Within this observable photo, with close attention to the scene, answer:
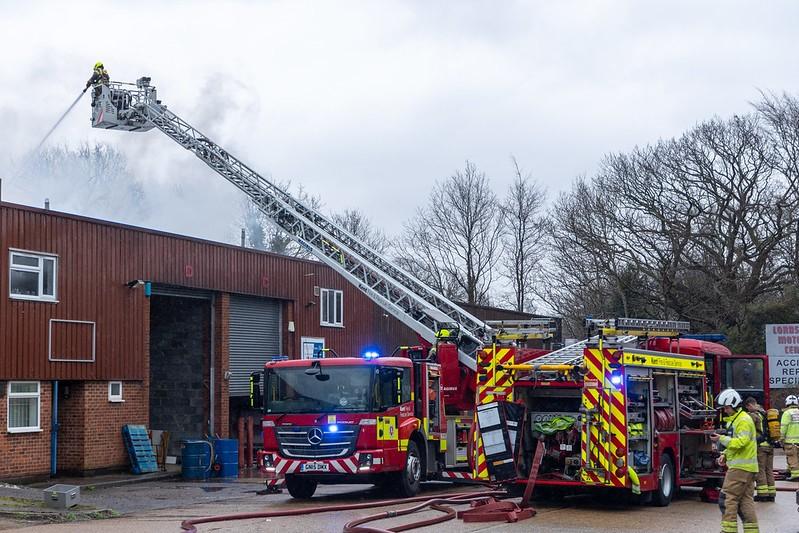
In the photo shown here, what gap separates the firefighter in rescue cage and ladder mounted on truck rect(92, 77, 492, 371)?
29.1 feet

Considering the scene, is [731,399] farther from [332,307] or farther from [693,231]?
[693,231]

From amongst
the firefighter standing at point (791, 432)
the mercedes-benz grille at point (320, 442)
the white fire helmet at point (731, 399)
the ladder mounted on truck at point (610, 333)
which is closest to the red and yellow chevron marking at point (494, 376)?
the ladder mounted on truck at point (610, 333)

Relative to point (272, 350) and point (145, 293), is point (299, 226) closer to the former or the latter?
point (145, 293)

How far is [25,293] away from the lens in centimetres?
2011

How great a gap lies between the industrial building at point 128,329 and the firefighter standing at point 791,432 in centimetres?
1331

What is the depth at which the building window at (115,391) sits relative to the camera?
22.0 meters

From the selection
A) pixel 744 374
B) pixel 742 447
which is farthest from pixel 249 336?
pixel 742 447

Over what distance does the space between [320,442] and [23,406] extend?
23.8ft

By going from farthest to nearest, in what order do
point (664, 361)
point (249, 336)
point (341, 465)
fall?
1. point (249, 336)
2. point (341, 465)
3. point (664, 361)

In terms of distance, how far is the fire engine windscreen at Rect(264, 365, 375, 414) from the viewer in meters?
16.5

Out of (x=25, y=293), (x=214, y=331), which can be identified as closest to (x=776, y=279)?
(x=214, y=331)

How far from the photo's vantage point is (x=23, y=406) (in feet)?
65.8

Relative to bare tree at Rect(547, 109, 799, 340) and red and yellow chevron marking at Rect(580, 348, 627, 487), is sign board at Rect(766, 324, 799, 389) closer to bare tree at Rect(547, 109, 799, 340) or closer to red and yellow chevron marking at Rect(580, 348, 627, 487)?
→ bare tree at Rect(547, 109, 799, 340)

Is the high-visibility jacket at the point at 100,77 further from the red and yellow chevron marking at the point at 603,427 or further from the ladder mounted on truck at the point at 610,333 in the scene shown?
the red and yellow chevron marking at the point at 603,427
